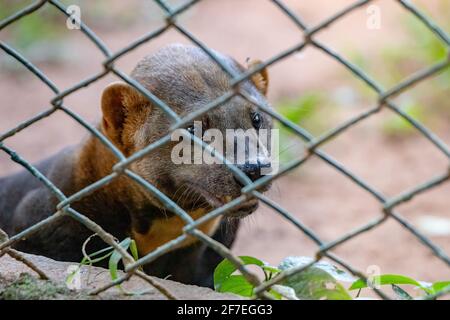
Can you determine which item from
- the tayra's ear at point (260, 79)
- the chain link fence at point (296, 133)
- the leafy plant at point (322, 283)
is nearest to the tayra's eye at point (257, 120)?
the tayra's ear at point (260, 79)

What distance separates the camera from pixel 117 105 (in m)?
3.49

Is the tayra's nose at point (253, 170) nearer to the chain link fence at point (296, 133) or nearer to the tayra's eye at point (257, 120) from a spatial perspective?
the tayra's eye at point (257, 120)

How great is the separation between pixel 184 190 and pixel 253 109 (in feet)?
1.68

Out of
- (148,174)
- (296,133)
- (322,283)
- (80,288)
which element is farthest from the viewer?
(148,174)

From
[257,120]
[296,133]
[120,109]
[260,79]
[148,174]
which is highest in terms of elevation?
[260,79]

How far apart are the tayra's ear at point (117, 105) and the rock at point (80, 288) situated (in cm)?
107

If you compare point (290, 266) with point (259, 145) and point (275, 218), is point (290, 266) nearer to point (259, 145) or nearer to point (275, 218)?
point (259, 145)

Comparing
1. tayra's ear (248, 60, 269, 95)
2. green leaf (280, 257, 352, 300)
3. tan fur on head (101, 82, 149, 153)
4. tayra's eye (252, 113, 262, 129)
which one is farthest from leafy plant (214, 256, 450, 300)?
tayra's ear (248, 60, 269, 95)

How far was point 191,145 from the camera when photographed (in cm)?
317

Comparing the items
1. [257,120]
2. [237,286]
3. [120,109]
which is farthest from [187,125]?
[237,286]

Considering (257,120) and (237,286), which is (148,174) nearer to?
(257,120)

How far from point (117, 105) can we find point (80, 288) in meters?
1.29

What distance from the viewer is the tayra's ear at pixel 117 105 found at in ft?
11.3

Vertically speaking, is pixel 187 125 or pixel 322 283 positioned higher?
pixel 187 125
